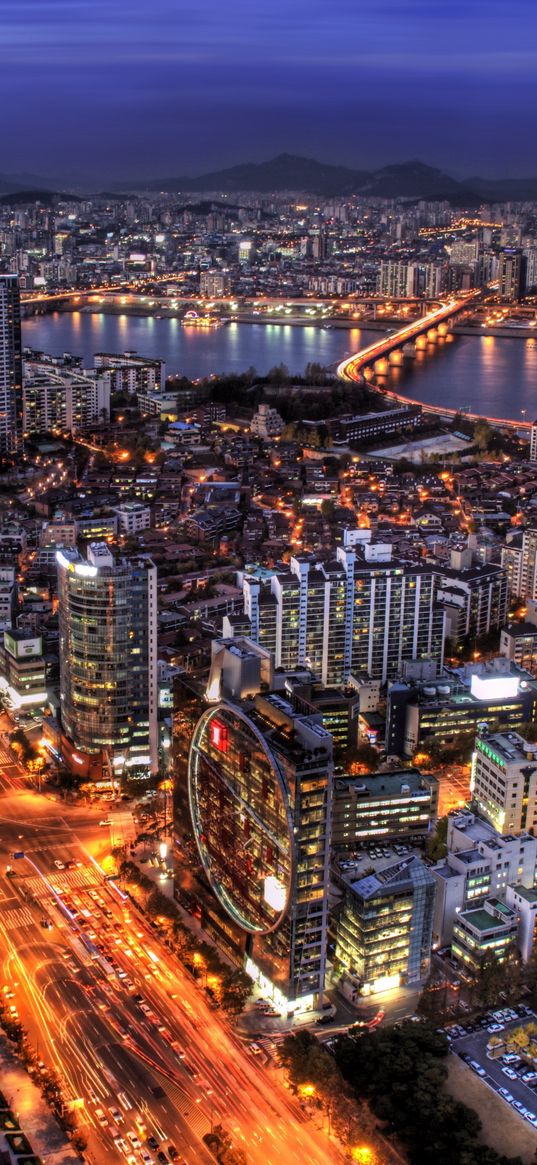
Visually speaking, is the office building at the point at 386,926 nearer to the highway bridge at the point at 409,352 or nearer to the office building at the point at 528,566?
the office building at the point at 528,566

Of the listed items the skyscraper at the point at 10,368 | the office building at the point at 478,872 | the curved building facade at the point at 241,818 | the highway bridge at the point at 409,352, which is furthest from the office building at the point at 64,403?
the office building at the point at 478,872

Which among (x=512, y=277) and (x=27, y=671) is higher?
(x=512, y=277)

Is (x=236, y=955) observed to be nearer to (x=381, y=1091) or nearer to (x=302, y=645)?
(x=381, y=1091)

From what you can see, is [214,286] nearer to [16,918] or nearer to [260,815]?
[16,918]

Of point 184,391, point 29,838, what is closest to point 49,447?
point 184,391

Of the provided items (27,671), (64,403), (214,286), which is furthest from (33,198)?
(27,671)

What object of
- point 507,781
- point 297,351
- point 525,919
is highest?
point 297,351

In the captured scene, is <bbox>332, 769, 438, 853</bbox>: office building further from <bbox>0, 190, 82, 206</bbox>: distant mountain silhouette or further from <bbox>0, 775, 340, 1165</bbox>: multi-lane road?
<bbox>0, 190, 82, 206</bbox>: distant mountain silhouette
